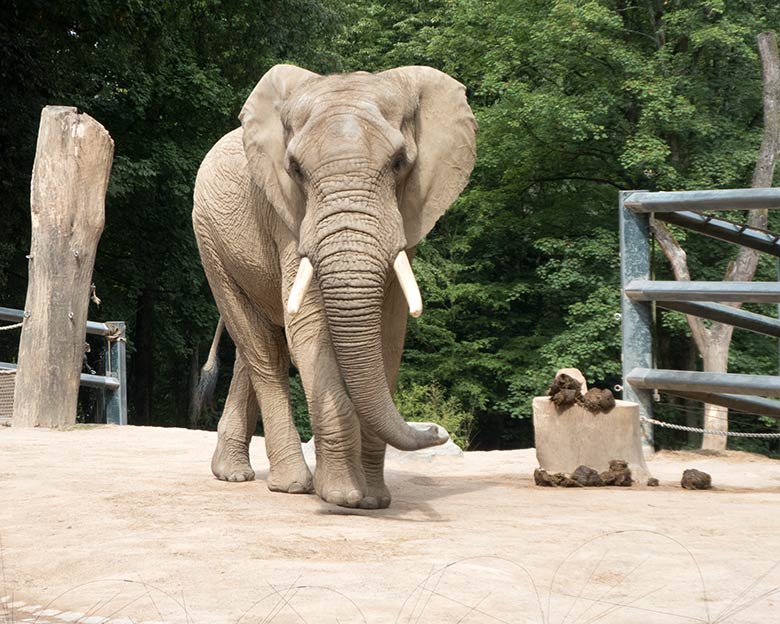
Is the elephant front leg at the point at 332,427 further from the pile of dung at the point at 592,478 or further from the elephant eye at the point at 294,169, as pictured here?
the pile of dung at the point at 592,478

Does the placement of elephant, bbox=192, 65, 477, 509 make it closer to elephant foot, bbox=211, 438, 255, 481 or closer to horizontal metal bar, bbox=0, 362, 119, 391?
elephant foot, bbox=211, 438, 255, 481

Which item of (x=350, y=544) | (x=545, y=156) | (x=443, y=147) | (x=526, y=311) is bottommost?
(x=350, y=544)

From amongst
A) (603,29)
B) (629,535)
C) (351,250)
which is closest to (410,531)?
(629,535)

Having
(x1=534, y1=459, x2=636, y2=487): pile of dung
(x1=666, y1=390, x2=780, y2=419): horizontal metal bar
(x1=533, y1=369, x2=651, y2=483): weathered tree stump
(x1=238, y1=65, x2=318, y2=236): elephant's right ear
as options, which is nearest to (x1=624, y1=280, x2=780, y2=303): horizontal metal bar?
(x1=666, y1=390, x2=780, y2=419): horizontal metal bar

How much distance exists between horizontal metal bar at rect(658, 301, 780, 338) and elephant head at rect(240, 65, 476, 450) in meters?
3.71

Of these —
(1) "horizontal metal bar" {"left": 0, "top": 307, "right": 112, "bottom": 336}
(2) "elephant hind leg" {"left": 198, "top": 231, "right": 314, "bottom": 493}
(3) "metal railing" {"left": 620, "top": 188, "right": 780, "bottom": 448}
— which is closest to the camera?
(2) "elephant hind leg" {"left": 198, "top": 231, "right": 314, "bottom": 493}

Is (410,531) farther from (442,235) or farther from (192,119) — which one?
(442,235)

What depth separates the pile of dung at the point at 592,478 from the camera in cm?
733

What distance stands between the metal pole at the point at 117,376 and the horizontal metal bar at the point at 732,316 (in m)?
6.56

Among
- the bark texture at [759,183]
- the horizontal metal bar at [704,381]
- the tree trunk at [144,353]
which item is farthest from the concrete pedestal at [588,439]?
the tree trunk at [144,353]

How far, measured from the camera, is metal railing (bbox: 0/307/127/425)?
44.0ft

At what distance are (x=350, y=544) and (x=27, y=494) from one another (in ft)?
7.54

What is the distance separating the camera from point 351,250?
Result: 211 inches

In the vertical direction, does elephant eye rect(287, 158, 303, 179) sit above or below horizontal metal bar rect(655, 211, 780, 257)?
below
